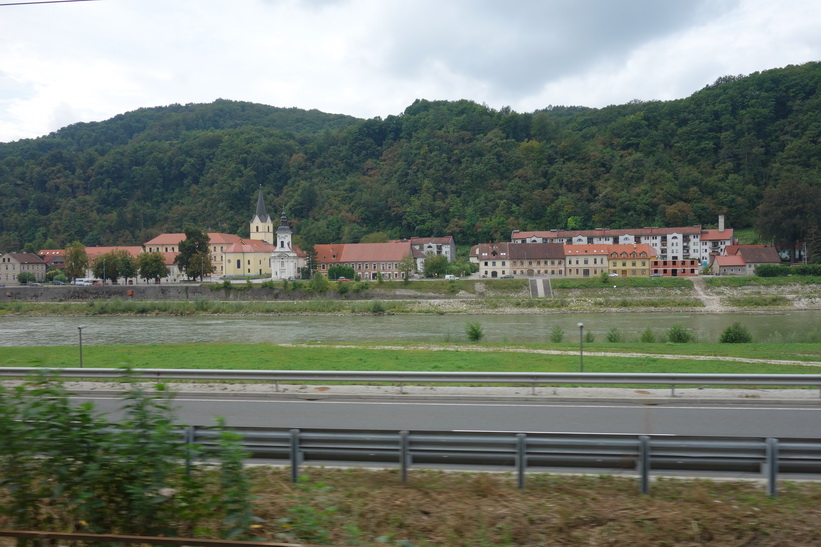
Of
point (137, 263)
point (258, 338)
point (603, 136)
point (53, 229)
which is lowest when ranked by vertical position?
point (258, 338)

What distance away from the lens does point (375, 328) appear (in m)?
38.1

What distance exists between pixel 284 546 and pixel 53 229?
143 m

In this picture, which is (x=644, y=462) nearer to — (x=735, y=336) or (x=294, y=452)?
(x=294, y=452)

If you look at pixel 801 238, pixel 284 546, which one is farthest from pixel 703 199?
pixel 284 546

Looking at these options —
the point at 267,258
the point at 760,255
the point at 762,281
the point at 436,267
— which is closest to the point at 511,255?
the point at 436,267

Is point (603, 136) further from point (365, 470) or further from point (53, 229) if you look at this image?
point (365, 470)

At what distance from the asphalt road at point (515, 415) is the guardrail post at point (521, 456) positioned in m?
2.73

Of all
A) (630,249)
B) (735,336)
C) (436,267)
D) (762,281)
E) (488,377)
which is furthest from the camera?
(630,249)

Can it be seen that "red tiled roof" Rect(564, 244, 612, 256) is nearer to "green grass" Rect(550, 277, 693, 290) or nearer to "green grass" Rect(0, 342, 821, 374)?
"green grass" Rect(550, 277, 693, 290)

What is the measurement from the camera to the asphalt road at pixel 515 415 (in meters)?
8.87

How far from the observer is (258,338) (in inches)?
1268

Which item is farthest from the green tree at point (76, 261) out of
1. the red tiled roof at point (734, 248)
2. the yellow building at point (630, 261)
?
the red tiled roof at point (734, 248)

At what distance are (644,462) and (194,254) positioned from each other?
76.5m

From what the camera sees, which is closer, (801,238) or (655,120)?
(801,238)
